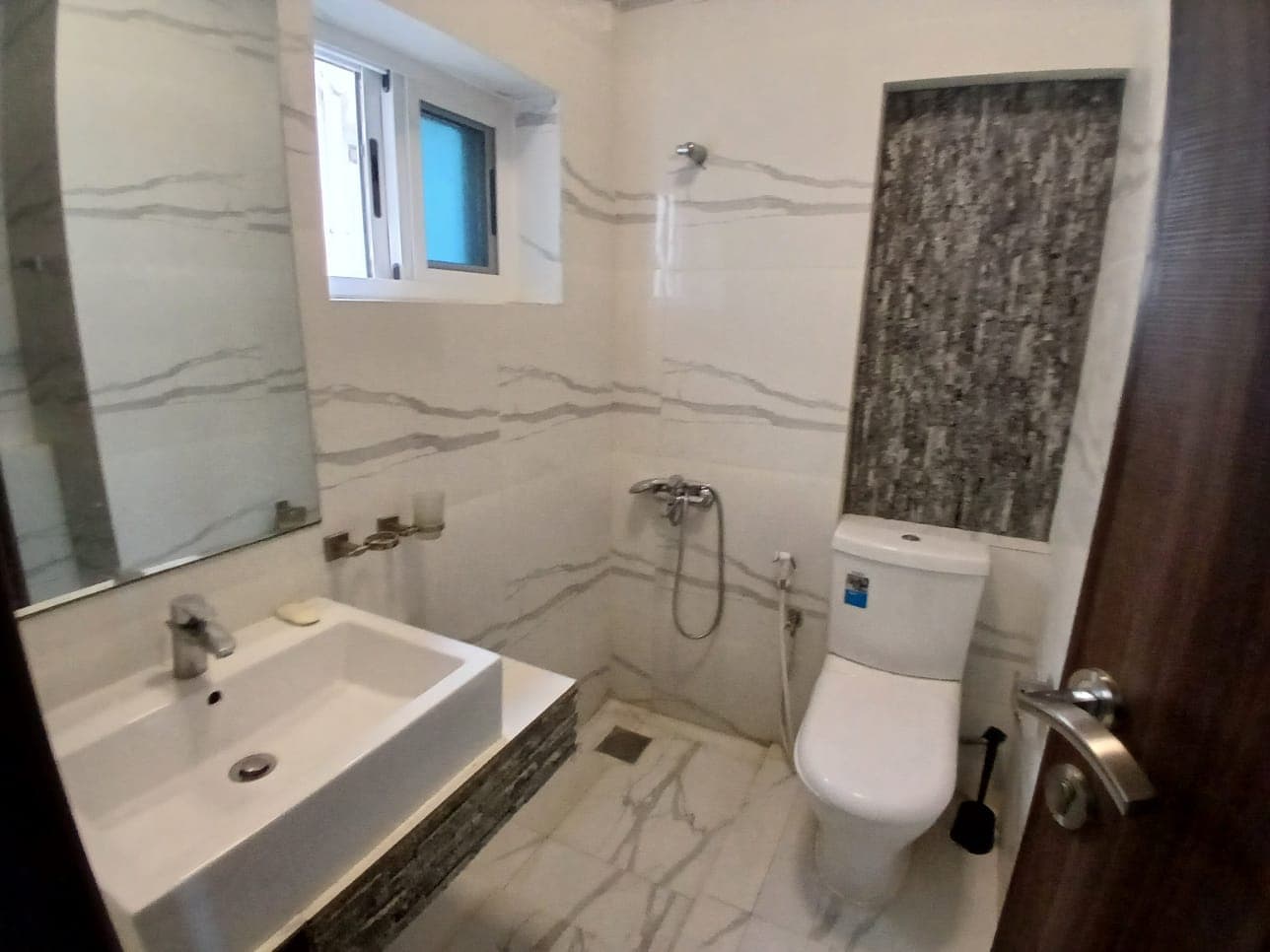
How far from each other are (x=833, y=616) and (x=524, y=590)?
0.85 meters

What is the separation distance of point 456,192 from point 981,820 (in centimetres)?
216

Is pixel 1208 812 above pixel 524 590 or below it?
above

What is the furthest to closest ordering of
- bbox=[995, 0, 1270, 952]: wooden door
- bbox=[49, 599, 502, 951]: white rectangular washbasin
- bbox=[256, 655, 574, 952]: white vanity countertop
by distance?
bbox=[256, 655, 574, 952]: white vanity countertop
bbox=[49, 599, 502, 951]: white rectangular washbasin
bbox=[995, 0, 1270, 952]: wooden door

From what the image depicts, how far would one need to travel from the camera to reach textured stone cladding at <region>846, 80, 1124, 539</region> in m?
1.59

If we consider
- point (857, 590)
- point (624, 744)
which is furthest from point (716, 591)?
point (624, 744)

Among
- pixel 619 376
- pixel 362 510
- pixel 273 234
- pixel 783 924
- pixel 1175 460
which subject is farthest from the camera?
pixel 619 376

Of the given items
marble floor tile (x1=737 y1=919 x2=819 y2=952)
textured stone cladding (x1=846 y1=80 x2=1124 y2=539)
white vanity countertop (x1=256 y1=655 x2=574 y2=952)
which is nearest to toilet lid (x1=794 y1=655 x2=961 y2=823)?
marble floor tile (x1=737 y1=919 x2=819 y2=952)

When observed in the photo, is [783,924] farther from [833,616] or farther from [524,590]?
[524,590]

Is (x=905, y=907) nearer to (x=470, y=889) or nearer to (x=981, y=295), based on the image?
(x=470, y=889)

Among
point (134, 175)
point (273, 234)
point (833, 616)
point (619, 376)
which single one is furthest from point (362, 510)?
point (833, 616)

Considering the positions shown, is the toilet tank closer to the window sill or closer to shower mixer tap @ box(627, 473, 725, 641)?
shower mixer tap @ box(627, 473, 725, 641)

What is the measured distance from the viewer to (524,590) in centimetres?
183

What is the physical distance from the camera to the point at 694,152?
5.82ft

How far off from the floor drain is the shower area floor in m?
0.07
